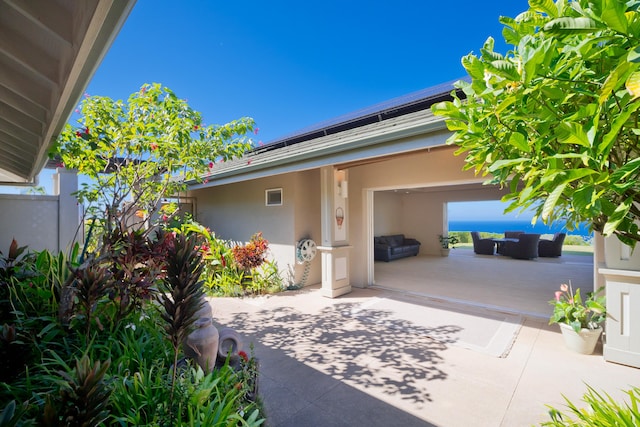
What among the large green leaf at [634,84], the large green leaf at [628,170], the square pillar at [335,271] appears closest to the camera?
the large green leaf at [634,84]

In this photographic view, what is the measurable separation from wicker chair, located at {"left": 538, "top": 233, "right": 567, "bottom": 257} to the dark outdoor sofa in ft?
17.4

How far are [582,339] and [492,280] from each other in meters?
4.71

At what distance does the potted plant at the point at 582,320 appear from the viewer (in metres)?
3.71

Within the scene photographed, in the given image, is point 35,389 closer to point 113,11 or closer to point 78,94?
point 78,94

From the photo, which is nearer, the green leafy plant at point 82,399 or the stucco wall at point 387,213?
the green leafy plant at point 82,399

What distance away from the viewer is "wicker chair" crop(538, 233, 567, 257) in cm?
1210

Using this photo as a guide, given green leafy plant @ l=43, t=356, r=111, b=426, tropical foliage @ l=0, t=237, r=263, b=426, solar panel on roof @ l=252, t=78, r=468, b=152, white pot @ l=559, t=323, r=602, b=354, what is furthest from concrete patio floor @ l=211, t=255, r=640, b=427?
solar panel on roof @ l=252, t=78, r=468, b=152

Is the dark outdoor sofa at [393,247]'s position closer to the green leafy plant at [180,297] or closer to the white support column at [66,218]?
the white support column at [66,218]

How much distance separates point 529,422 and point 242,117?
5.25 metres

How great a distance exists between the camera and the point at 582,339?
3.75 meters

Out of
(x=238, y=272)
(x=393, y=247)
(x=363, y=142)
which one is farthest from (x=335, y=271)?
(x=393, y=247)

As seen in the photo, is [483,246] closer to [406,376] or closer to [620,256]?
[620,256]

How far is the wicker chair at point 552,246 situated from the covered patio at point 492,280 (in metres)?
0.35

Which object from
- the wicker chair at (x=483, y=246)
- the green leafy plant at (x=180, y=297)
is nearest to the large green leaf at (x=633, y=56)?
the green leafy plant at (x=180, y=297)
